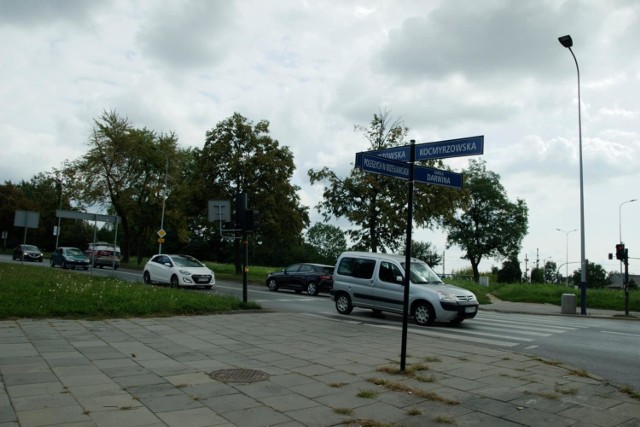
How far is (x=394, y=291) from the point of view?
44.9 ft

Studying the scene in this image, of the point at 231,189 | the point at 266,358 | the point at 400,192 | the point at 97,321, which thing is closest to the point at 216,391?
the point at 266,358

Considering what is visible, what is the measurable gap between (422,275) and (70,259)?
26937 millimetres

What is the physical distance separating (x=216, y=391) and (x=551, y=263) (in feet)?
429

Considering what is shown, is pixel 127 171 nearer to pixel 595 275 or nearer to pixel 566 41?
pixel 566 41

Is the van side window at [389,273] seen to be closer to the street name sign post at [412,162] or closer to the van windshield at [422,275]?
the van windshield at [422,275]

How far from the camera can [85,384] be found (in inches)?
214

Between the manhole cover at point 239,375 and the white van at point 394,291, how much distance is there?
7.49 m

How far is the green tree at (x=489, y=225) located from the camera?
2539 inches

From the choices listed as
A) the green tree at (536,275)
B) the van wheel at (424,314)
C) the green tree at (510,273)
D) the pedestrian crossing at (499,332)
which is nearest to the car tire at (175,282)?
the van wheel at (424,314)

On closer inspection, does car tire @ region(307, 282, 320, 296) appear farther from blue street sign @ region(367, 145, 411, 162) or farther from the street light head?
blue street sign @ region(367, 145, 411, 162)

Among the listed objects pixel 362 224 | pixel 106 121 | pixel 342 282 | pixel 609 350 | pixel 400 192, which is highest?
pixel 106 121

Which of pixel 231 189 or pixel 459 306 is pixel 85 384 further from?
pixel 231 189

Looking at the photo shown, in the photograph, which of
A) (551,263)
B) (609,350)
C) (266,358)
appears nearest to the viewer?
(266,358)

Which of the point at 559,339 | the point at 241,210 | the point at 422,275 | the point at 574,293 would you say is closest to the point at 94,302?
the point at 241,210
